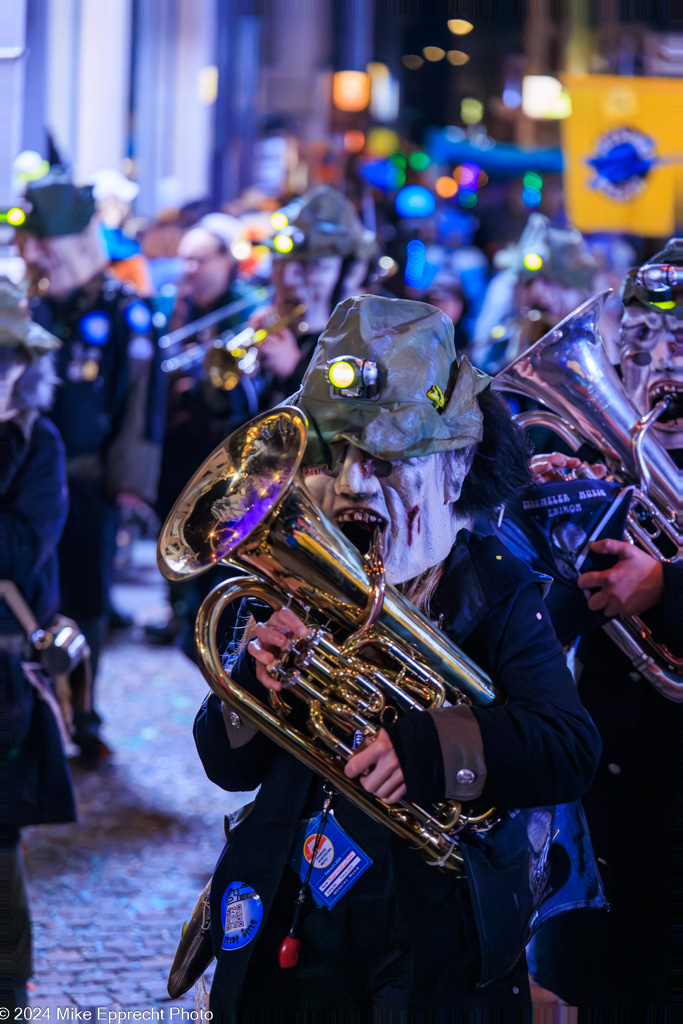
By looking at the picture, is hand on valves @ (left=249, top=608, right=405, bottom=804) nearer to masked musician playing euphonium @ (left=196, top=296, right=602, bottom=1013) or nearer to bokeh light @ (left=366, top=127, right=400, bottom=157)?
masked musician playing euphonium @ (left=196, top=296, right=602, bottom=1013)

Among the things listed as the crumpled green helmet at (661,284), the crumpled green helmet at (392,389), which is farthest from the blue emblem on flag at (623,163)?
the crumpled green helmet at (392,389)

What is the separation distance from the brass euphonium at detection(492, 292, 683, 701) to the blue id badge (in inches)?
38.4

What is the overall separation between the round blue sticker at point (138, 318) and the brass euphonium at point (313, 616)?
421 cm

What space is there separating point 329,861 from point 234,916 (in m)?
0.20

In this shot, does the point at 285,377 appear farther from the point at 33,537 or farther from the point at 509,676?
the point at 509,676

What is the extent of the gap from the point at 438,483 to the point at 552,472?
0.76 metres

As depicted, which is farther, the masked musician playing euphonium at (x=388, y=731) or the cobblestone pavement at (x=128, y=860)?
the cobblestone pavement at (x=128, y=860)

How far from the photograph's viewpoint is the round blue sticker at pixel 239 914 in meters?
2.16

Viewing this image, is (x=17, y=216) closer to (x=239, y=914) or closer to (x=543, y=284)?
(x=543, y=284)

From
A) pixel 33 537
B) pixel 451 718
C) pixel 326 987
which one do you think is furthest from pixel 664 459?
pixel 33 537

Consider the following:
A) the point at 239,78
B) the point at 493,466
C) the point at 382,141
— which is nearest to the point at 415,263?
the point at 493,466

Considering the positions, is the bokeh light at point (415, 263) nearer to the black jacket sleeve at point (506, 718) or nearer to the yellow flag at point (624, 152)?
the yellow flag at point (624, 152)

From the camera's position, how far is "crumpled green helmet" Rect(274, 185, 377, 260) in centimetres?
560

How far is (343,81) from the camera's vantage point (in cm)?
2595
